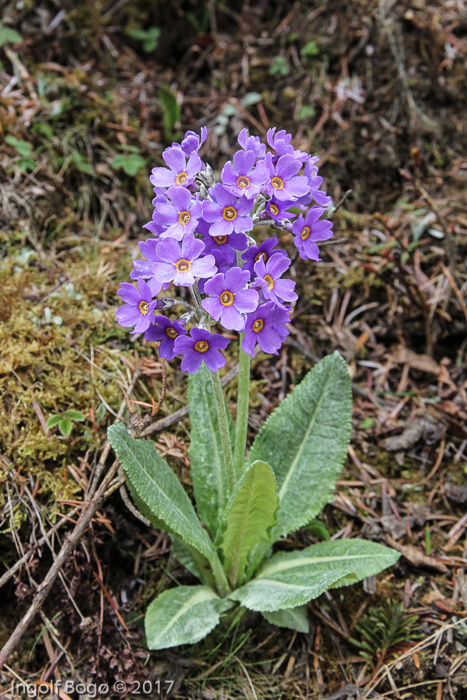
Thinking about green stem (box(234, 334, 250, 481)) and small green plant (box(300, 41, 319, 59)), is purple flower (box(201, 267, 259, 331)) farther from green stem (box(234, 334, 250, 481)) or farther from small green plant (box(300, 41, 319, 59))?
small green plant (box(300, 41, 319, 59))

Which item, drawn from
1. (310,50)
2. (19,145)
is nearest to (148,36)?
(310,50)

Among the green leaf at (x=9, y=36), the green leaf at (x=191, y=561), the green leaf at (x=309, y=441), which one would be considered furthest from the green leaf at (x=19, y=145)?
the green leaf at (x=191, y=561)

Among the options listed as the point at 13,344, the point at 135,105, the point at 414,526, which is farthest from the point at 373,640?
the point at 135,105

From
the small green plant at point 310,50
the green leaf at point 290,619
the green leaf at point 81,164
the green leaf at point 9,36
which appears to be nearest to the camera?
the green leaf at point 290,619

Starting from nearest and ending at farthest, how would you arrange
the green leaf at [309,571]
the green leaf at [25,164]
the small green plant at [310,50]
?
the green leaf at [309,571] < the green leaf at [25,164] < the small green plant at [310,50]

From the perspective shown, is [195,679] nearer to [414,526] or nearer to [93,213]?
[414,526]

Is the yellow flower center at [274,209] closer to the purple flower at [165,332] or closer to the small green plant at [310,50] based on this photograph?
the purple flower at [165,332]

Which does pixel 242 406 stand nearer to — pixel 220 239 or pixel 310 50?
pixel 220 239
